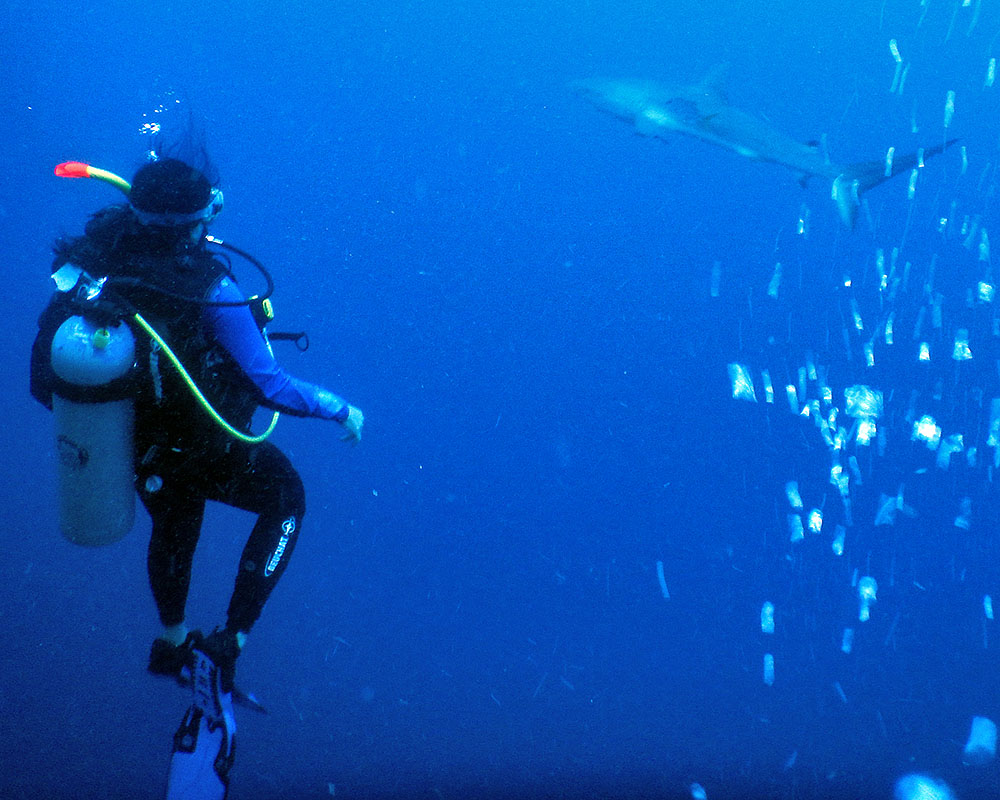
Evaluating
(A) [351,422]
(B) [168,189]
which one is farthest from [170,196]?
(A) [351,422]

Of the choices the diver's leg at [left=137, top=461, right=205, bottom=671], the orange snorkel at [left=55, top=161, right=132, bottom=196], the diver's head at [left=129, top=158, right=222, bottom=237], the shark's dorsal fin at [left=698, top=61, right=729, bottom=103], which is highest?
the shark's dorsal fin at [left=698, top=61, right=729, bottom=103]

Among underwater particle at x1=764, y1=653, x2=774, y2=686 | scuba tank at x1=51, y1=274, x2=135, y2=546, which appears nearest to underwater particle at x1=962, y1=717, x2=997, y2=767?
underwater particle at x1=764, y1=653, x2=774, y2=686

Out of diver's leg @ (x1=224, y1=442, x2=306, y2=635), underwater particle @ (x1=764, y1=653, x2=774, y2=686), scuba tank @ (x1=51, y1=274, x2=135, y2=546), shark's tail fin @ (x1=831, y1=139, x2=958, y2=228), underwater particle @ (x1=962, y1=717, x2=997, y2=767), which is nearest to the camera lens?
scuba tank @ (x1=51, y1=274, x2=135, y2=546)

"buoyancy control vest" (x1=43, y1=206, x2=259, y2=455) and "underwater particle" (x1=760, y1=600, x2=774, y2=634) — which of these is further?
"underwater particle" (x1=760, y1=600, x2=774, y2=634)

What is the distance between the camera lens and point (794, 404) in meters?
9.68

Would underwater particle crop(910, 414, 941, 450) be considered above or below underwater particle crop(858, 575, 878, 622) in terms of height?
above

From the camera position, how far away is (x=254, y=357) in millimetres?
2160

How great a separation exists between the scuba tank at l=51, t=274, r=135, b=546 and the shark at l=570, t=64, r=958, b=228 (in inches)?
218

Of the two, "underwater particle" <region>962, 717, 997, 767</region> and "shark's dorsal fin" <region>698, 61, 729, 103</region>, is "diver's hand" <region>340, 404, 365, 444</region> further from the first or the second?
"shark's dorsal fin" <region>698, 61, 729, 103</region>

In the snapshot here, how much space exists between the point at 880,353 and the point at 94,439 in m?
11.8

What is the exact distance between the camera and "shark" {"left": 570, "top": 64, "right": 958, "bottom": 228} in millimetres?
6398

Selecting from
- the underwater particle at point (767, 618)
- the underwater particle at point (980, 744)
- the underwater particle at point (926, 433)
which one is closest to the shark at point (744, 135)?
the underwater particle at point (926, 433)

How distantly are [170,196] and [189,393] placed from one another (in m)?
0.58

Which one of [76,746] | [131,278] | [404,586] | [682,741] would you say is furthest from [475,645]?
[131,278]
